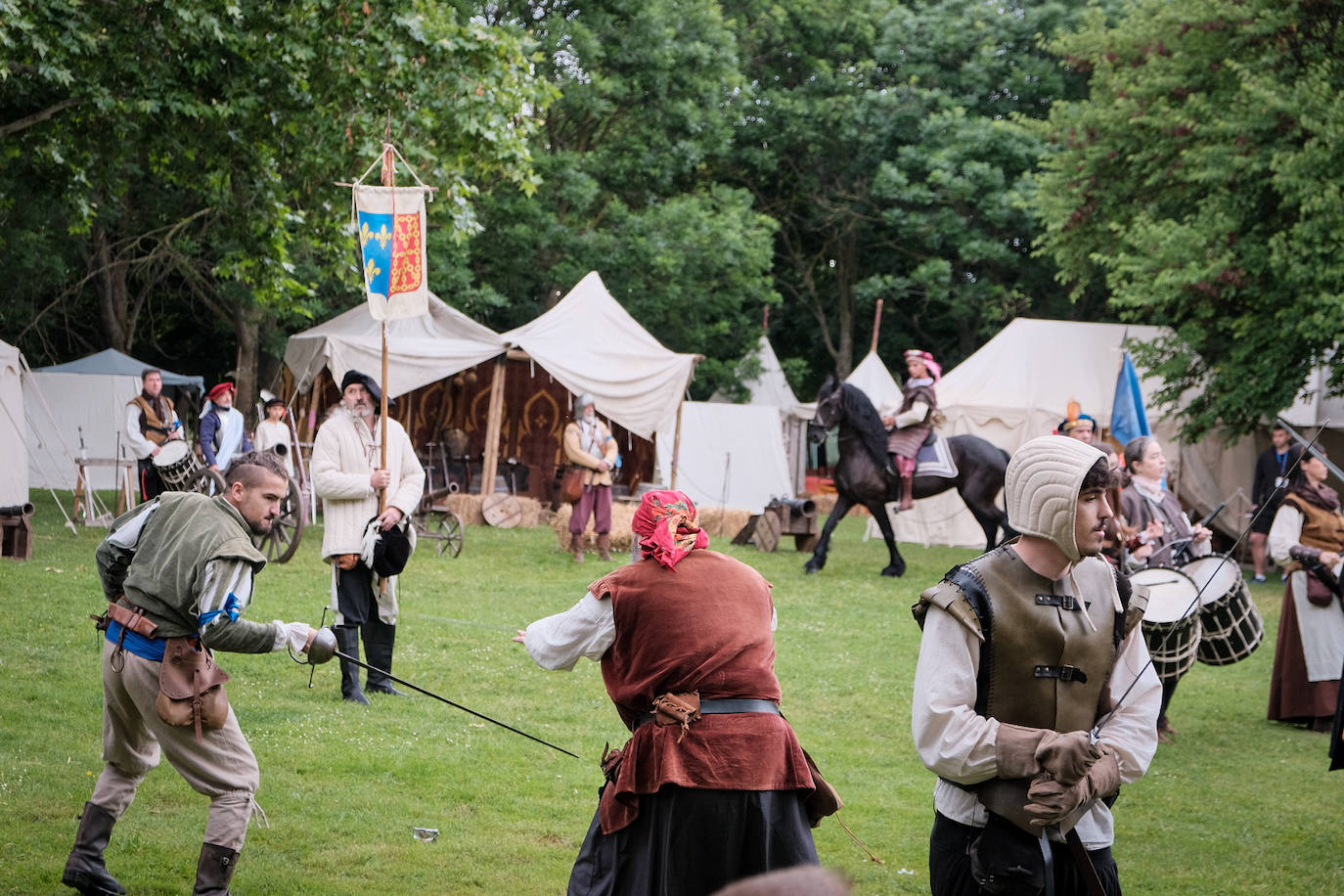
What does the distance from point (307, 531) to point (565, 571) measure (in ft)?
16.8

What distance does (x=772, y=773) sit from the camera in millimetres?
3729

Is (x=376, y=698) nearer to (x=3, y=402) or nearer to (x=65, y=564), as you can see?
(x=65, y=564)

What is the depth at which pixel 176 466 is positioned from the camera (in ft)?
41.9

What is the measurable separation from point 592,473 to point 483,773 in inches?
338

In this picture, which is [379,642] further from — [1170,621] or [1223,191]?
[1223,191]

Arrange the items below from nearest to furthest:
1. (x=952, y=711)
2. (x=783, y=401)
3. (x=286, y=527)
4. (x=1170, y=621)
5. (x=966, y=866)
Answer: (x=952, y=711) → (x=966, y=866) → (x=1170, y=621) → (x=286, y=527) → (x=783, y=401)

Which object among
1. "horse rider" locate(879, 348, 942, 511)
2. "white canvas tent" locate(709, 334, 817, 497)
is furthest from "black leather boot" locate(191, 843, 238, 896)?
"white canvas tent" locate(709, 334, 817, 497)

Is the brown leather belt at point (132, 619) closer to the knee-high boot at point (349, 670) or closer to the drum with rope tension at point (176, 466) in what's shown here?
the knee-high boot at point (349, 670)

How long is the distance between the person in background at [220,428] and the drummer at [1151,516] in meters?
9.39

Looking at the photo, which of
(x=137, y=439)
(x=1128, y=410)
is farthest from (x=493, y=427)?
(x=1128, y=410)

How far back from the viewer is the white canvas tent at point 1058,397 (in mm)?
19672

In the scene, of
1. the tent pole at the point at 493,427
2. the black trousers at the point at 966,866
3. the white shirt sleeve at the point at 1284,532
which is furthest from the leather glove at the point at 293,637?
the tent pole at the point at 493,427

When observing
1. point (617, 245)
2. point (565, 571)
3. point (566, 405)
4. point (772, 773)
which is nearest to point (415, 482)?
point (772, 773)

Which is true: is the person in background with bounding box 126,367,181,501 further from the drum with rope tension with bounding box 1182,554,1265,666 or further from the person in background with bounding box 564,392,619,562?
the drum with rope tension with bounding box 1182,554,1265,666
